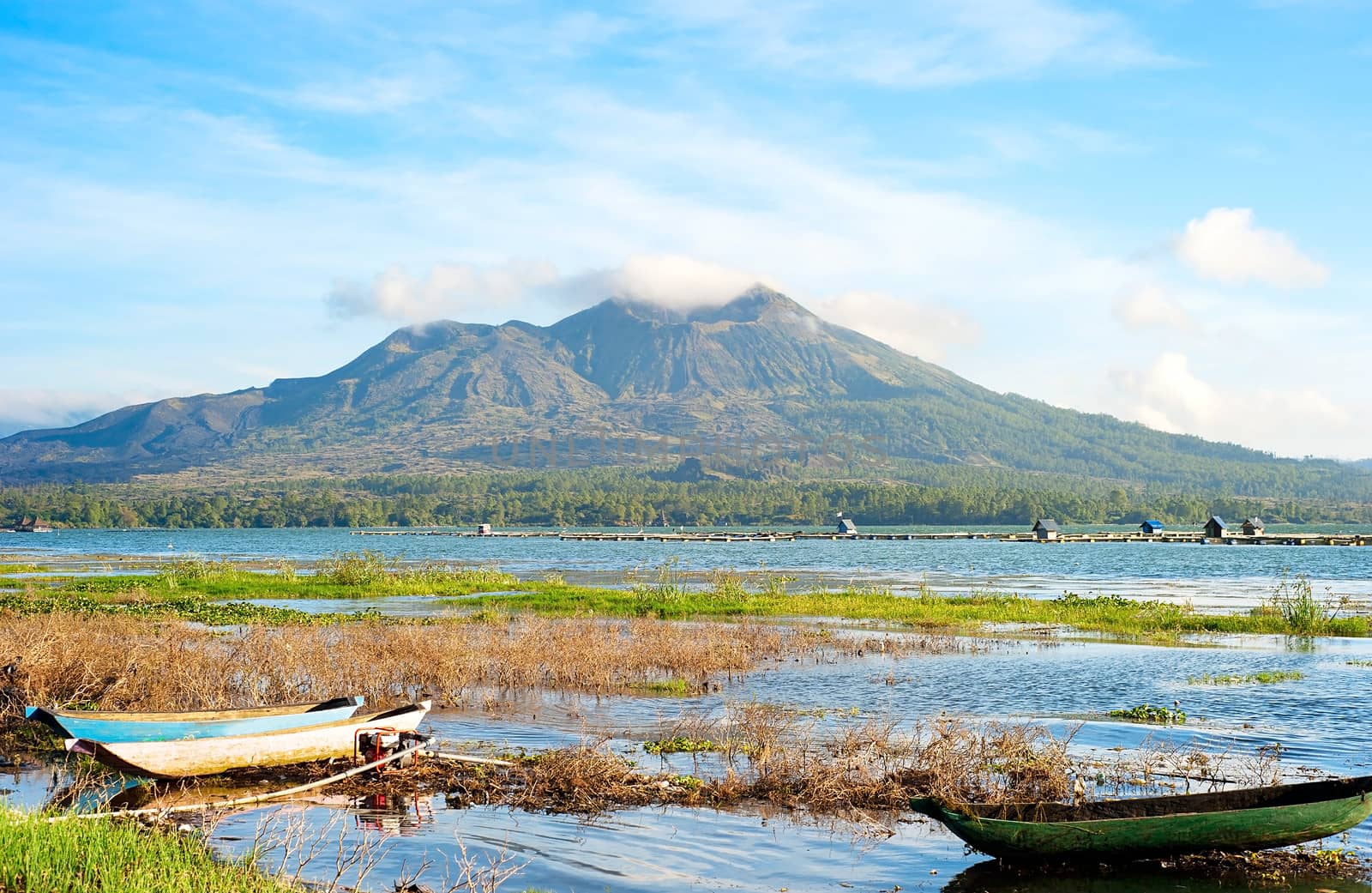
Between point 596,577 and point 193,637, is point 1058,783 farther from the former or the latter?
point 596,577

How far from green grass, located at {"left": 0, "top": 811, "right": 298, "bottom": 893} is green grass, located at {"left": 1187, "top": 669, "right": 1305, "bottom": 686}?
2411 cm

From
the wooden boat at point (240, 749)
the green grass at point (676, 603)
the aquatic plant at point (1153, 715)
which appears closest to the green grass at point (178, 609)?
the green grass at point (676, 603)

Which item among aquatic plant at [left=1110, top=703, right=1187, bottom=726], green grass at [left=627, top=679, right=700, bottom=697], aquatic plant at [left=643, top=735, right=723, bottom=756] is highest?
aquatic plant at [left=1110, top=703, right=1187, bottom=726]

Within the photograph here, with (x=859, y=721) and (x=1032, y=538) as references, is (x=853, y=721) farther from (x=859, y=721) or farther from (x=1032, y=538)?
(x=1032, y=538)

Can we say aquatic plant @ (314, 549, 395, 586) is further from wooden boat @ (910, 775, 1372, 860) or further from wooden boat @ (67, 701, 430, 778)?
wooden boat @ (910, 775, 1372, 860)

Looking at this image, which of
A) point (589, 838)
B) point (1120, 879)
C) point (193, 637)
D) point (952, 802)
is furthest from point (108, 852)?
point (193, 637)

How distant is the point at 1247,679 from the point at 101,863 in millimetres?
26824

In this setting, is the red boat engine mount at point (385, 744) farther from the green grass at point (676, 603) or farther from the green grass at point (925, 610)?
the green grass at point (925, 610)

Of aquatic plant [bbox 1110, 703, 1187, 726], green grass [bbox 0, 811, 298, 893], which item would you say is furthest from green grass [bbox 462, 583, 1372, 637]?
green grass [bbox 0, 811, 298, 893]

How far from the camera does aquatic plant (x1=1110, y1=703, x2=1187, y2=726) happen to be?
23.6 metres

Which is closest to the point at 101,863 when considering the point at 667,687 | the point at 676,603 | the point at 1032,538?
the point at 667,687

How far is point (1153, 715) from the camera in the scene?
24125mm

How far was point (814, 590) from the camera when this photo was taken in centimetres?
5572

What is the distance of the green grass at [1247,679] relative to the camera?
28547mm
